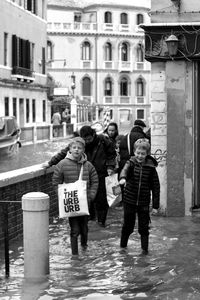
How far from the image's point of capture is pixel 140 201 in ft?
29.2

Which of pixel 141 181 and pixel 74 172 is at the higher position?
pixel 74 172

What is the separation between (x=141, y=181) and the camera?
348 inches

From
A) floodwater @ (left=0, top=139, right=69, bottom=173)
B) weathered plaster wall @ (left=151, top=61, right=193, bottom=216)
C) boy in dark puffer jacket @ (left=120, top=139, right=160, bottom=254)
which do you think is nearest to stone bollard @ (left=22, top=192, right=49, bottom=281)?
boy in dark puffer jacket @ (left=120, top=139, right=160, bottom=254)

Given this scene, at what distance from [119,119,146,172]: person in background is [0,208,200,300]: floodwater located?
79.3 inches

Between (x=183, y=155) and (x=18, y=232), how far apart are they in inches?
126

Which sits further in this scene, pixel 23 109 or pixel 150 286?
pixel 23 109

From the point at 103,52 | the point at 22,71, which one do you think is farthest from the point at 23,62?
the point at 103,52

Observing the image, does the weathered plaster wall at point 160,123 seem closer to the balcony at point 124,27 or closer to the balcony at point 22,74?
the balcony at point 22,74

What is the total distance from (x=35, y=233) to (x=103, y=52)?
2908 inches

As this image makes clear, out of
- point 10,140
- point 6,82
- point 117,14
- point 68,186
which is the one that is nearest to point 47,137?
point 6,82

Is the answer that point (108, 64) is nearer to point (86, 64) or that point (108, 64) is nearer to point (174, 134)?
point (86, 64)

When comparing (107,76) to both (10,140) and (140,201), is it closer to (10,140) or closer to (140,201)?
(10,140)

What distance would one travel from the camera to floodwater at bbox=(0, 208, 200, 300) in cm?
705

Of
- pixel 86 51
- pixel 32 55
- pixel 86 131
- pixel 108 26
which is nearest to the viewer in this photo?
pixel 86 131
